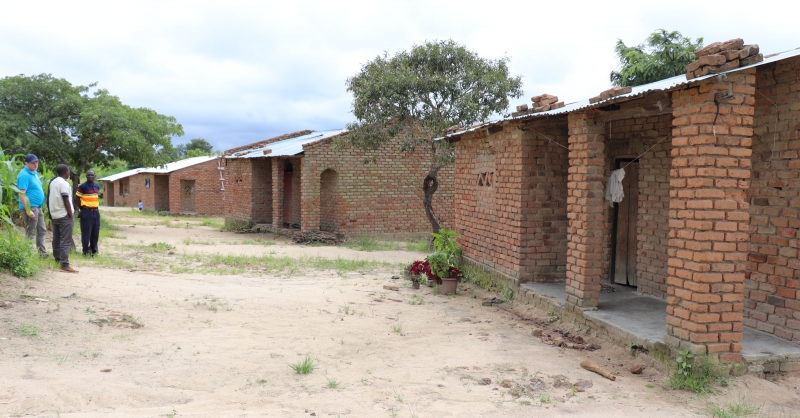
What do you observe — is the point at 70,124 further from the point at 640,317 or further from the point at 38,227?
the point at 640,317

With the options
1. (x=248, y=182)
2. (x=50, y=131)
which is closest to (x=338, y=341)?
(x=248, y=182)

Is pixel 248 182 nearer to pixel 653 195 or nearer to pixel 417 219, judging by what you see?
pixel 417 219

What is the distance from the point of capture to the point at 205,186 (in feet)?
96.5

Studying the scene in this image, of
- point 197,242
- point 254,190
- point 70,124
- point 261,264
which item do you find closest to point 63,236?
point 261,264

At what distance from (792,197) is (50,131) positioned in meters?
20.0

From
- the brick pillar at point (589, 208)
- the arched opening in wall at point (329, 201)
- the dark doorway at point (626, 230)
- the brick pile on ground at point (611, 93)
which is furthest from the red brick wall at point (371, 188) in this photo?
the brick pile on ground at point (611, 93)

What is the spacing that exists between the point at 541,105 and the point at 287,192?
43.0 ft

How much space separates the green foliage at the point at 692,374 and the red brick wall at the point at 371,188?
12.1 m

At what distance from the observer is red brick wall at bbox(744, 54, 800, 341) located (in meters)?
5.38

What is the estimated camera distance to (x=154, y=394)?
14.8 ft

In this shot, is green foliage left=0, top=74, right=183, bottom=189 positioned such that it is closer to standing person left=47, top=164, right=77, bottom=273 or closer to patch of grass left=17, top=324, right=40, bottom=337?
standing person left=47, top=164, right=77, bottom=273

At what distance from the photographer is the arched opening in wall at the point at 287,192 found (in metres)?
19.3

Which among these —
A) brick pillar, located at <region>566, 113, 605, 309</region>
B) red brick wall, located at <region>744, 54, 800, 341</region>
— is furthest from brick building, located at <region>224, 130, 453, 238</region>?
red brick wall, located at <region>744, 54, 800, 341</region>

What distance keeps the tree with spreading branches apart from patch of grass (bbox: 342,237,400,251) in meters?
2.86
